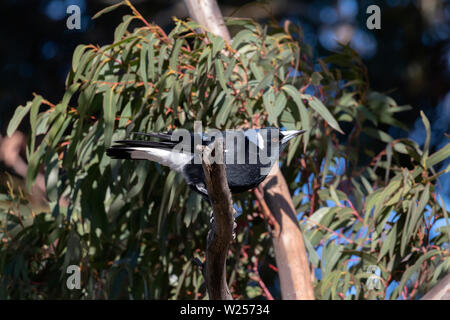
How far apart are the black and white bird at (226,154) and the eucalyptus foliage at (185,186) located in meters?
0.40

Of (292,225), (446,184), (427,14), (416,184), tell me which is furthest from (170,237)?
(427,14)

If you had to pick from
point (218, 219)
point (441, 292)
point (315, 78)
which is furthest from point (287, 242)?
point (218, 219)

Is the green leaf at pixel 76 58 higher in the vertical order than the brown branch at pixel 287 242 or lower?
higher

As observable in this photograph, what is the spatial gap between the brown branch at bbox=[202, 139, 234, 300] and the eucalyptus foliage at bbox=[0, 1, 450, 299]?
874 mm

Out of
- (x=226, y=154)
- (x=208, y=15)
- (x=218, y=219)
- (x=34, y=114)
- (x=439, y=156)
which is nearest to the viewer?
(x=218, y=219)

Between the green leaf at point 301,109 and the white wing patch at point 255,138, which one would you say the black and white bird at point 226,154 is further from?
the green leaf at point 301,109

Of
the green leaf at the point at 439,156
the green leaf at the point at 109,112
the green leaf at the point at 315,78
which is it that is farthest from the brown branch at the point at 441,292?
the green leaf at the point at 109,112

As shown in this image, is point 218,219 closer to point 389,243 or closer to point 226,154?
point 226,154

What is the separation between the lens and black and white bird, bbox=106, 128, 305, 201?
2.06 meters

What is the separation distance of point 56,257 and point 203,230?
656mm

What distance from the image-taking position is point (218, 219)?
5.32 ft

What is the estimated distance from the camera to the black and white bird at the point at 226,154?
81.2 inches

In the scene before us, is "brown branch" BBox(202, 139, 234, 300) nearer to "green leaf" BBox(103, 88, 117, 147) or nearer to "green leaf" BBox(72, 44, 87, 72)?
"green leaf" BBox(103, 88, 117, 147)

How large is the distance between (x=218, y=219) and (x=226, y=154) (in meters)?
0.47
